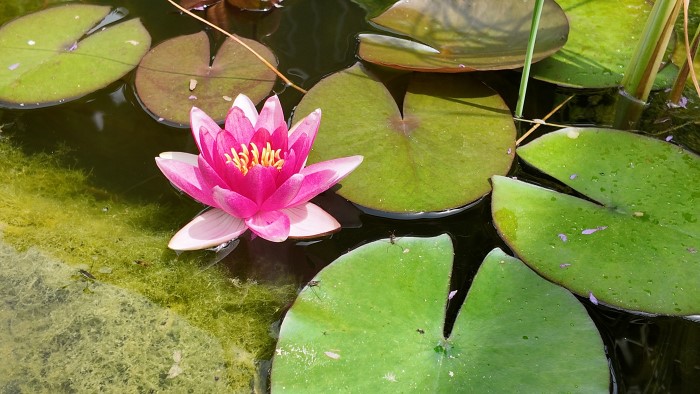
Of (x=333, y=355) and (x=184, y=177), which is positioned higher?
(x=184, y=177)

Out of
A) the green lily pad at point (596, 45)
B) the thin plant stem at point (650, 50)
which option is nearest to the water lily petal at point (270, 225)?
the green lily pad at point (596, 45)

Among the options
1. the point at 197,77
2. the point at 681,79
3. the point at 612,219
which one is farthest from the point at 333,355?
the point at 681,79

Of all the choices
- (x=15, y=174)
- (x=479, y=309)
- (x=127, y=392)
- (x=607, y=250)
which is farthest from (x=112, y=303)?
(x=607, y=250)

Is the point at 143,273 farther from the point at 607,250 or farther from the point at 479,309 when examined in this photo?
the point at 607,250

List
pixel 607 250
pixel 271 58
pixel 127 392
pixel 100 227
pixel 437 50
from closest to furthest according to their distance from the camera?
1. pixel 127 392
2. pixel 607 250
3. pixel 100 227
4. pixel 437 50
5. pixel 271 58

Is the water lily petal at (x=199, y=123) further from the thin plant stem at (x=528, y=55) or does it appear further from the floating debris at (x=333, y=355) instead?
the thin plant stem at (x=528, y=55)

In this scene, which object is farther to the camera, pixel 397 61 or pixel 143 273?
pixel 397 61

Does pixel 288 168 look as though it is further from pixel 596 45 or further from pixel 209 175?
pixel 596 45
